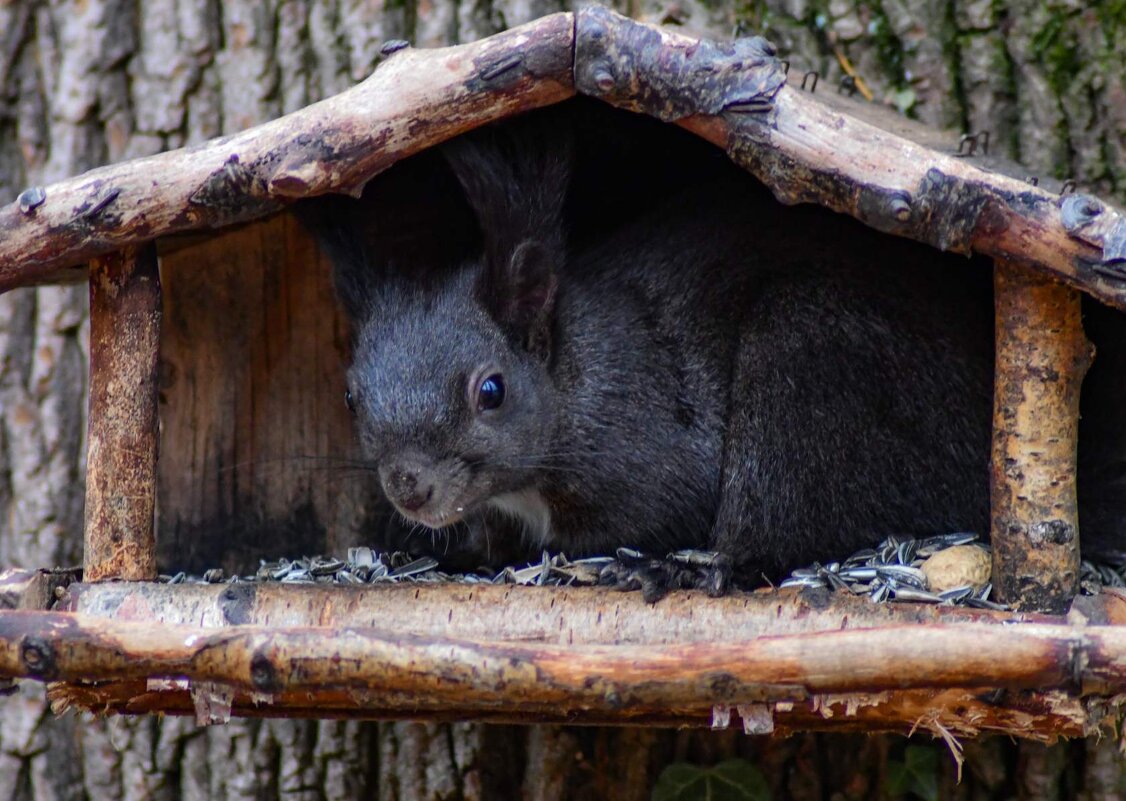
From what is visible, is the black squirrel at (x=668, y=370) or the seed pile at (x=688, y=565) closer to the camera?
the seed pile at (x=688, y=565)

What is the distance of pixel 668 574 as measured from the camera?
2.06 metres

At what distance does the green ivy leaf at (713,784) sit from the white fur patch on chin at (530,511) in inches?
19.8

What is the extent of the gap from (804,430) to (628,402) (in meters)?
0.30

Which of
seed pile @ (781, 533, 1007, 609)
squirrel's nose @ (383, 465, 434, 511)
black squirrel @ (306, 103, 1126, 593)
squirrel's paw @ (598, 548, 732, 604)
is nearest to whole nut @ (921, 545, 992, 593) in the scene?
seed pile @ (781, 533, 1007, 609)

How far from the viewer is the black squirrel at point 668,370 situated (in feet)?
7.19

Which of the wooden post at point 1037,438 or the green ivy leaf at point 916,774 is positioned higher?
the wooden post at point 1037,438

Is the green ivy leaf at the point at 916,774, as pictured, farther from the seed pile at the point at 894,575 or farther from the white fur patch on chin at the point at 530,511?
the white fur patch on chin at the point at 530,511

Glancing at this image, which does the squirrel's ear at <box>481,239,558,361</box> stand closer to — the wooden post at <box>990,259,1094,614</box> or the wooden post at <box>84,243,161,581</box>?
the wooden post at <box>84,243,161,581</box>

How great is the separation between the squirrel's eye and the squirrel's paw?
0.32 meters

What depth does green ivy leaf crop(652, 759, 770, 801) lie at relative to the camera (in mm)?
2553

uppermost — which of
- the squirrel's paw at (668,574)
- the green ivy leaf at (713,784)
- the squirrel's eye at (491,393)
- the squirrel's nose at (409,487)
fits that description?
the squirrel's eye at (491,393)

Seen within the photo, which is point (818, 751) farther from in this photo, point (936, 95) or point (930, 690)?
point (936, 95)

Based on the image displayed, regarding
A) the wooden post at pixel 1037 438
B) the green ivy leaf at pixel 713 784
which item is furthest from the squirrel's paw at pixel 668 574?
the green ivy leaf at pixel 713 784

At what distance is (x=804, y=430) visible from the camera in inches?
86.4
